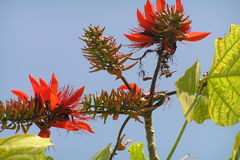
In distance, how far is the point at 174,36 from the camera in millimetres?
775

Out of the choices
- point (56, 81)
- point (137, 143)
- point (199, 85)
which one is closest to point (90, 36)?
point (56, 81)

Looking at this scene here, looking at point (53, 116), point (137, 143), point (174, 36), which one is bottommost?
point (137, 143)

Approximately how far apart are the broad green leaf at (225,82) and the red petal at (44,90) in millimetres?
314

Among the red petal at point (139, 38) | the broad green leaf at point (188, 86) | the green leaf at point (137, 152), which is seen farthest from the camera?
the green leaf at point (137, 152)

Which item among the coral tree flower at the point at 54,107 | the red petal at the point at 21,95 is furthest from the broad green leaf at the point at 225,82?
the red petal at the point at 21,95

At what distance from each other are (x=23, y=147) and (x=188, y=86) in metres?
0.32

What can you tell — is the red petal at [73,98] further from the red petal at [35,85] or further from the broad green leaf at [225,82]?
the broad green leaf at [225,82]

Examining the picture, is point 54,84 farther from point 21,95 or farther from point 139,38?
point 139,38

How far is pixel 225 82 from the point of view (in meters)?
0.80

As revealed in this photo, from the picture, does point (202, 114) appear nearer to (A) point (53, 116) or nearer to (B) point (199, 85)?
(B) point (199, 85)

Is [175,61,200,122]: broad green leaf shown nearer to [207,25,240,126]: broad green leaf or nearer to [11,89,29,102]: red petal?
[207,25,240,126]: broad green leaf

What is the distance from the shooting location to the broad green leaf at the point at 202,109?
0.81 metres

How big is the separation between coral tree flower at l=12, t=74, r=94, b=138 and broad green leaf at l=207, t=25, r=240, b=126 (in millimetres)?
256

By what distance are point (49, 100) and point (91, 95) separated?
0.08 meters
